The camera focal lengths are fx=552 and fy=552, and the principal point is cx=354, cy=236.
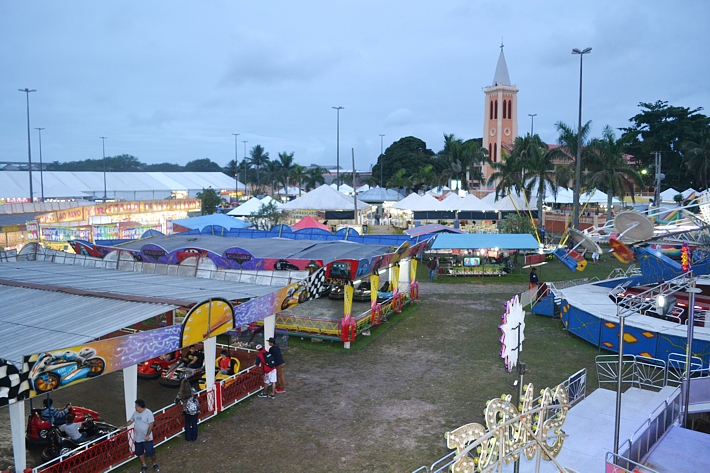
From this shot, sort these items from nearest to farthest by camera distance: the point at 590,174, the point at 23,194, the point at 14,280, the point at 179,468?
the point at 179,468
the point at 14,280
the point at 590,174
the point at 23,194

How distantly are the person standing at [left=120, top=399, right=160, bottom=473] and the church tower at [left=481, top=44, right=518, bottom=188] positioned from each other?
71.0m

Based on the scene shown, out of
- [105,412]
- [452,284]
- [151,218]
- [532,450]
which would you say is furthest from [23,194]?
[532,450]

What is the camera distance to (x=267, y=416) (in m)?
12.3

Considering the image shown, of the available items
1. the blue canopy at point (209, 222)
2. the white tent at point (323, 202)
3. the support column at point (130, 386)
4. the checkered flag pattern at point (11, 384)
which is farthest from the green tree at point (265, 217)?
the checkered flag pattern at point (11, 384)

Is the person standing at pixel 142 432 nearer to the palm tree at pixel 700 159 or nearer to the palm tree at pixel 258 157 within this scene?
the palm tree at pixel 700 159

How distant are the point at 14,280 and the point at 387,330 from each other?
11512 mm

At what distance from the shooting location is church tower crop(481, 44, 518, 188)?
7544 centimetres

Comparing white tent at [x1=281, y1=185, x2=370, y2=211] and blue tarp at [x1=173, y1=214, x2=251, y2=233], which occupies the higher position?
white tent at [x1=281, y1=185, x2=370, y2=211]

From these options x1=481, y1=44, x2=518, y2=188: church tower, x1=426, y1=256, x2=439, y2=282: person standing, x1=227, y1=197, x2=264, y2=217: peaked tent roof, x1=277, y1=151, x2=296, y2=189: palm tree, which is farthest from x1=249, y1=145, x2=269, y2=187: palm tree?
x1=426, y1=256, x2=439, y2=282: person standing

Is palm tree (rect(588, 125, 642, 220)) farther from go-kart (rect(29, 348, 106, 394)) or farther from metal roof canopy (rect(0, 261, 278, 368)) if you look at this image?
go-kart (rect(29, 348, 106, 394))

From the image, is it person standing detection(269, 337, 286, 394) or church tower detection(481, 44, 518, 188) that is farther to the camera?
church tower detection(481, 44, 518, 188)

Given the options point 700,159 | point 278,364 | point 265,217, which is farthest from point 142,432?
point 700,159

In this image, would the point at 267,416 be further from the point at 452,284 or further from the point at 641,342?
the point at 452,284

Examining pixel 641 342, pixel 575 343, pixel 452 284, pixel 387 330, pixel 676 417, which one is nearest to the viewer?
pixel 676 417
